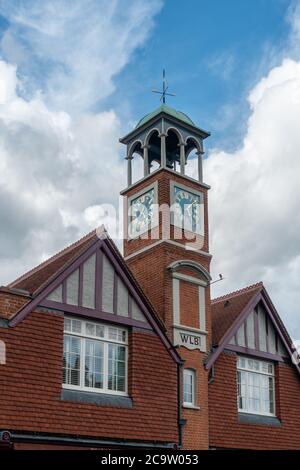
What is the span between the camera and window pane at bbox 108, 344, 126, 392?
2323cm

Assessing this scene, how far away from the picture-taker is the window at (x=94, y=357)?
22.2m

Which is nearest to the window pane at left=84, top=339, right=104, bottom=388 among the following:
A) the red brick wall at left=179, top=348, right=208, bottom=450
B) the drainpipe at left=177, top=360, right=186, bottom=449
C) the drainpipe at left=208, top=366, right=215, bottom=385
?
the drainpipe at left=177, top=360, right=186, bottom=449

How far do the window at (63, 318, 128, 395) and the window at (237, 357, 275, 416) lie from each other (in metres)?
5.99

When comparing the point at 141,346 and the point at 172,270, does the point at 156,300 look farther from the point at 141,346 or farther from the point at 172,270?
the point at 141,346

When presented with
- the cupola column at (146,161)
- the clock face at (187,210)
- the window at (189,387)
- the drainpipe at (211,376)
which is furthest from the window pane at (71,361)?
the cupola column at (146,161)

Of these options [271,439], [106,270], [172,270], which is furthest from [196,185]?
[271,439]

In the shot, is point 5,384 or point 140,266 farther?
point 140,266

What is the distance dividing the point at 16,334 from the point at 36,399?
1.85 meters

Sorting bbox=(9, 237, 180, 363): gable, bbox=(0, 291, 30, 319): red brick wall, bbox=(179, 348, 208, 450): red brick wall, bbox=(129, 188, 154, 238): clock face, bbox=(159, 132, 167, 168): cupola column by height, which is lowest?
bbox=(179, 348, 208, 450): red brick wall

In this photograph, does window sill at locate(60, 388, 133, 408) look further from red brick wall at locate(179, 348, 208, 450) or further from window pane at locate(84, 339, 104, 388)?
red brick wall at locate(179, 348, 208, 450)

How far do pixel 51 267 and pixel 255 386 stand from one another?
9.32 m

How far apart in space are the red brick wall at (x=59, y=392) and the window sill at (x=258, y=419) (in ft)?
12.9

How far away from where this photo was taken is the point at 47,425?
20.8 meters

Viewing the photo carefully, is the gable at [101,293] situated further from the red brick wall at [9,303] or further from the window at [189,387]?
the window at [189,387]
